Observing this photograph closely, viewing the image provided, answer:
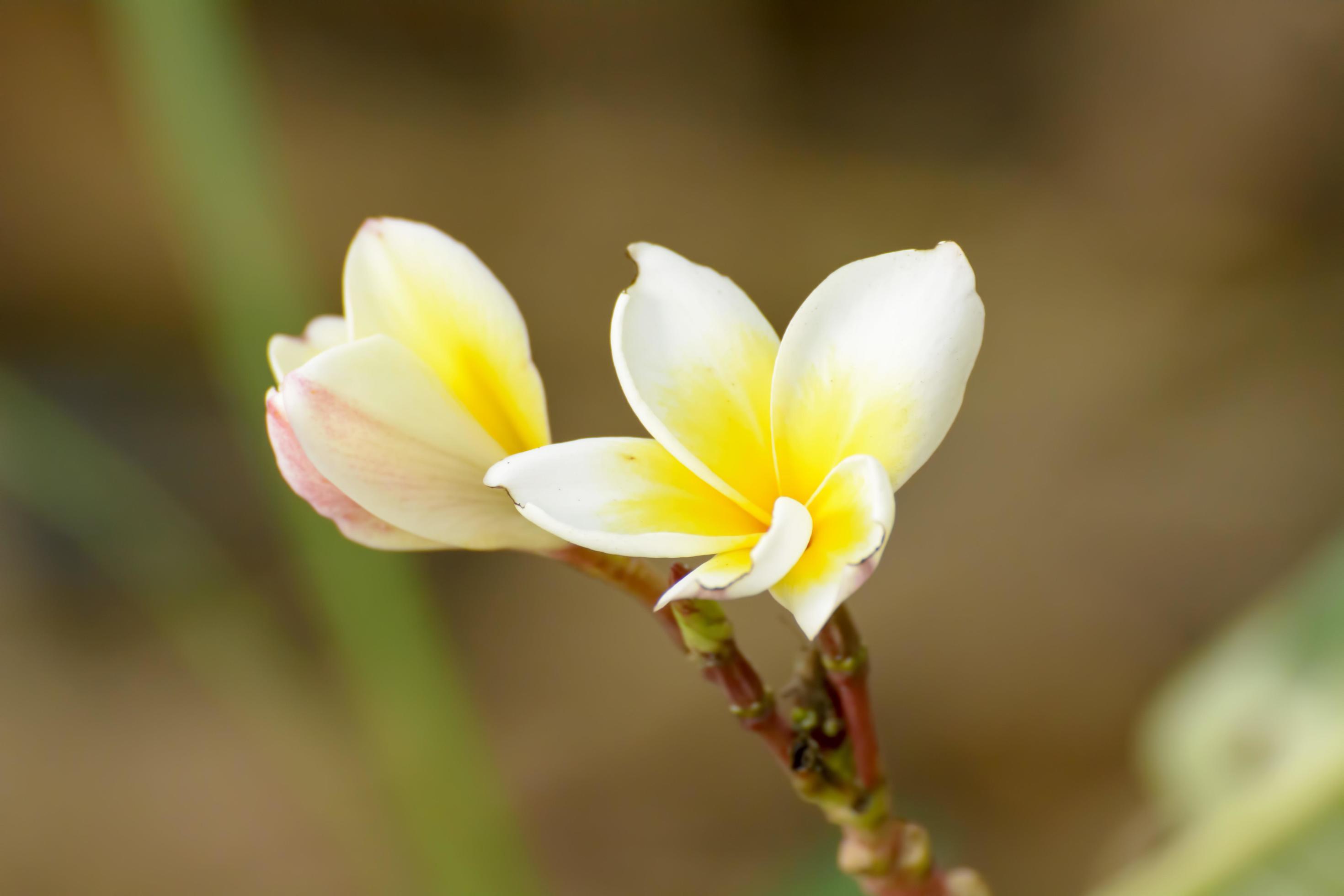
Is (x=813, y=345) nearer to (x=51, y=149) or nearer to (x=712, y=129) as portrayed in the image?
(x=712, y=129)

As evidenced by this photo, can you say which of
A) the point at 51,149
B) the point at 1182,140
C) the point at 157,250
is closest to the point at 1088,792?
the point at 1182,140

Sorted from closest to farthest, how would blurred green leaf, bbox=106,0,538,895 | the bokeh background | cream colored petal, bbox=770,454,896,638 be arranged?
cream colored petal, bbox=770,454,896,638, blurred green leaf, bbox=106,0,538,895, the bokeh background

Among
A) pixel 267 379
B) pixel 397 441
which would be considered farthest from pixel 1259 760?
pixel 267 379

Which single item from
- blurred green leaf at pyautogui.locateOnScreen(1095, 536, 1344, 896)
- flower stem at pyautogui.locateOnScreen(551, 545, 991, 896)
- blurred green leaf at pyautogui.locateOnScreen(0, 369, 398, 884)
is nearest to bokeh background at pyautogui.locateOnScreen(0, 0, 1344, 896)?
blurred green leaf at pyautogui.locateOnScreen(0, 369, 398, 884)

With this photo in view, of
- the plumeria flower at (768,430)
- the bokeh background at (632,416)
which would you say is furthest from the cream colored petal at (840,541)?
the bokeh background at (632,416)

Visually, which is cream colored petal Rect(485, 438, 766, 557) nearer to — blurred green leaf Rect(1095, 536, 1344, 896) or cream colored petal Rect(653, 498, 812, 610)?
cream colored petal Rect(653, 498, 812, 610)

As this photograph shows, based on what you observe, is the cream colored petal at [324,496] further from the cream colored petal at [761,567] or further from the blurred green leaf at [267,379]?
the blurred green leaf at [267,379]

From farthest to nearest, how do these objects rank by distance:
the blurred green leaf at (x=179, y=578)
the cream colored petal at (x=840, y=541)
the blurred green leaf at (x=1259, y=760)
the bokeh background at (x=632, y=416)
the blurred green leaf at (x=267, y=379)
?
1. the bokeh background at (x=632, y=416)
2. the blurred green leaf at (x=179, y=578)
3. the blurred green leaf at (x=267, y=379)
4. the blurred green leaf at (x=1259, y=760)
5. the cream colored petal at (x=840, y=541)
